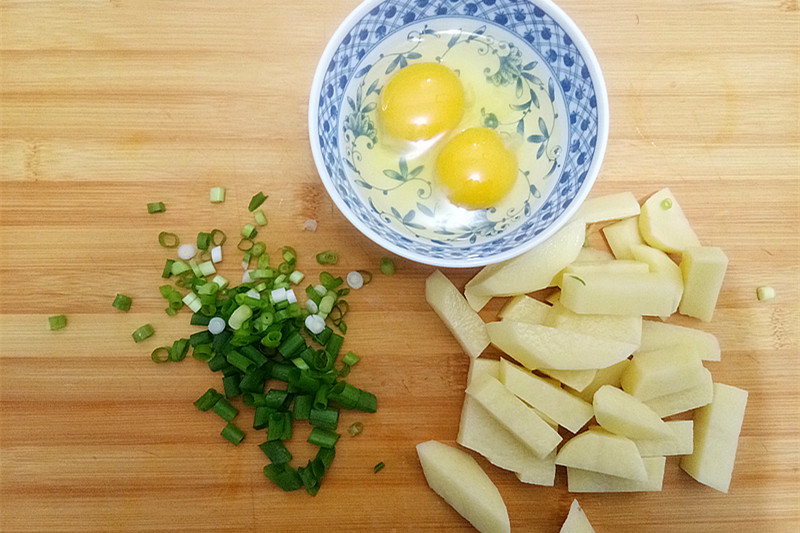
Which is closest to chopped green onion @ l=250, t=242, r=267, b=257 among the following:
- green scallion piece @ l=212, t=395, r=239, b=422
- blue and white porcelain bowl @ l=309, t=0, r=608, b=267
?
blue and white porcelain bowl @ l=309, t=0, r=608, b=267

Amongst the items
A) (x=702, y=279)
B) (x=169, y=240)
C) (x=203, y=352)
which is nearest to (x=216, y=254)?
(x=169, y=240)

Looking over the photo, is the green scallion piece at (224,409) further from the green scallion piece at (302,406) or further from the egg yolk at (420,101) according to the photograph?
the egg yolk at (420,101)

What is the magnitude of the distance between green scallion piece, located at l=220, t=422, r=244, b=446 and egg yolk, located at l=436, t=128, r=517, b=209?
1.14m

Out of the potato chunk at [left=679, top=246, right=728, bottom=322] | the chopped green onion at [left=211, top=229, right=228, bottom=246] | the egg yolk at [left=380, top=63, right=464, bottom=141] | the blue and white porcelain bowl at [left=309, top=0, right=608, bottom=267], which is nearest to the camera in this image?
the blue and white porcelain bowl at [left=309, top=0, right=608, bottom=267]

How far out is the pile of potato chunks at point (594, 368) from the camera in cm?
199

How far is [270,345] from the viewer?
80.3 inches

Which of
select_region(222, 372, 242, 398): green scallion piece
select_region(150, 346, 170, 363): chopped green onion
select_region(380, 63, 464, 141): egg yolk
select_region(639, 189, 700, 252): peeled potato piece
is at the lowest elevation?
select_region(222, 372, 242, 398): green scallion piece

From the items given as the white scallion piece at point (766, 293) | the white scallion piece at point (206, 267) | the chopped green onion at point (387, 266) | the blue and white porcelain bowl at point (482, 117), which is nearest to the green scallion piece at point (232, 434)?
the white scallion piece at point (206, 267)

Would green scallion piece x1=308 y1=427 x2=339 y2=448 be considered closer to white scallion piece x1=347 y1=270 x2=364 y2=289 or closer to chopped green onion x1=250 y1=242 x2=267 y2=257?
white scallion piece x1=347 y1=270 x2=364 y2=289

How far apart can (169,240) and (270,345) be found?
56cm

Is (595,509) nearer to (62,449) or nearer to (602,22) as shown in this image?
(602,22)

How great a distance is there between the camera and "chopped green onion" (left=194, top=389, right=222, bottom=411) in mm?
2078

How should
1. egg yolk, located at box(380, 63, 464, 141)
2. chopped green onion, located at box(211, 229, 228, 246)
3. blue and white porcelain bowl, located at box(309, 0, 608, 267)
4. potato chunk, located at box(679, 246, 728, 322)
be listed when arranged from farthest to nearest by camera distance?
chopped green onion, located at box(211, 229, 228, 246), potato chunk, located at box(679, 246, 728, 322), egg yolk, located at box(380, 63, 464, 141), blue and white porcelain bowl, located at box(309, 0, 608, 267)

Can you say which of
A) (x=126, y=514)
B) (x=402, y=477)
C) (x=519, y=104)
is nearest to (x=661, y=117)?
(x=519, y=104)
